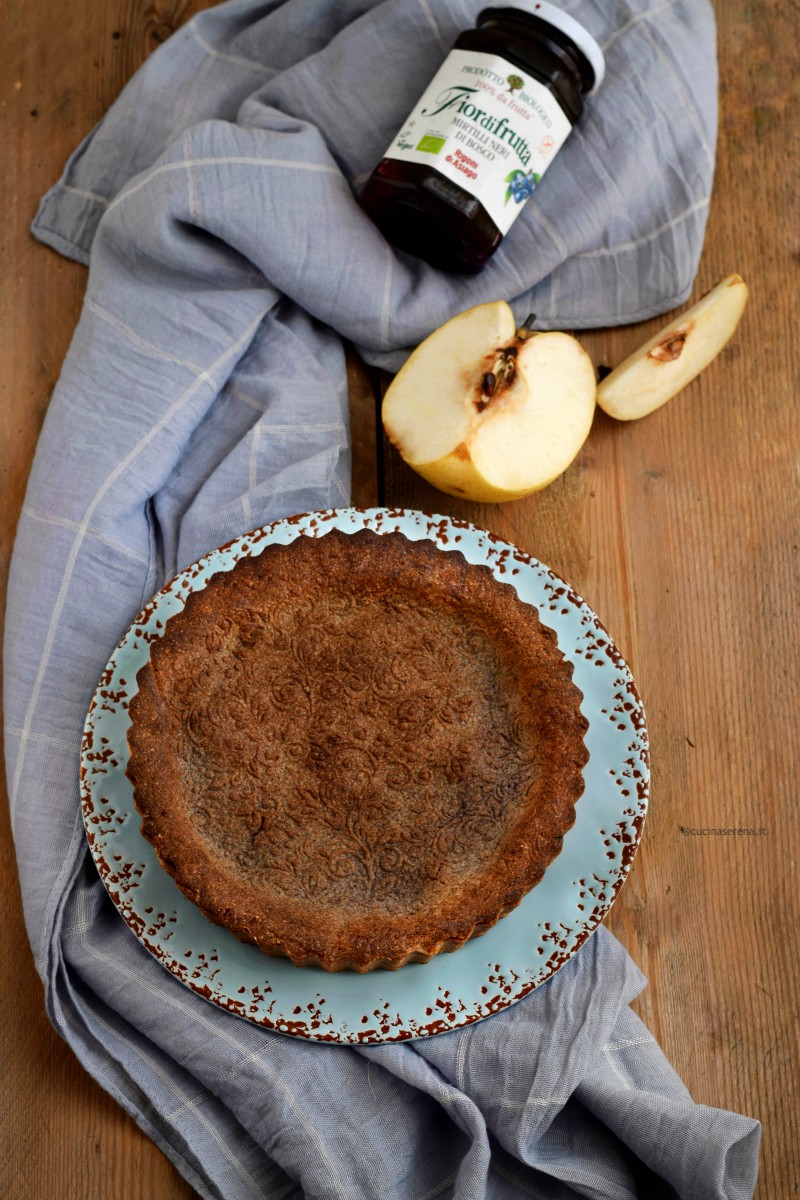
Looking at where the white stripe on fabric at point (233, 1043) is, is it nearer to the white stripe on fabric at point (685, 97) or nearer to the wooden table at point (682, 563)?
the wooden table at point (682, 563)

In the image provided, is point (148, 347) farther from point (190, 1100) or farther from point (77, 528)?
point (190, 1100)

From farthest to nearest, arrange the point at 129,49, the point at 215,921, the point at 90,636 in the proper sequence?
the point at 129,49, the point at 90,636, the point at 215,921

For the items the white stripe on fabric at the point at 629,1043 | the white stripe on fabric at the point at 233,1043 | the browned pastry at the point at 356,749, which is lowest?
the white stripe on fabric at the point at 629,1043

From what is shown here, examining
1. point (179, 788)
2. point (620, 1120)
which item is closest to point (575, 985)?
point (620, 1120)

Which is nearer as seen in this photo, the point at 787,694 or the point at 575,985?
the point at 575,985

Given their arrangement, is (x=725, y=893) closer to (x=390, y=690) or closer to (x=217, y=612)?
(x=390, y=690)

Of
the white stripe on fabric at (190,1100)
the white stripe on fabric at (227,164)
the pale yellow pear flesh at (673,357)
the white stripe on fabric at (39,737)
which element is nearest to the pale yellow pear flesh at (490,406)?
the pale yellow pear flesh at (673,357)

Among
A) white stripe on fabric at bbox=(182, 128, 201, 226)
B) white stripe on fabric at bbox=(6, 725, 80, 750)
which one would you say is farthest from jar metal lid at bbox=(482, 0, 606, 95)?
white stripe on fabric at bbox=(6, 725, 80, 750)
